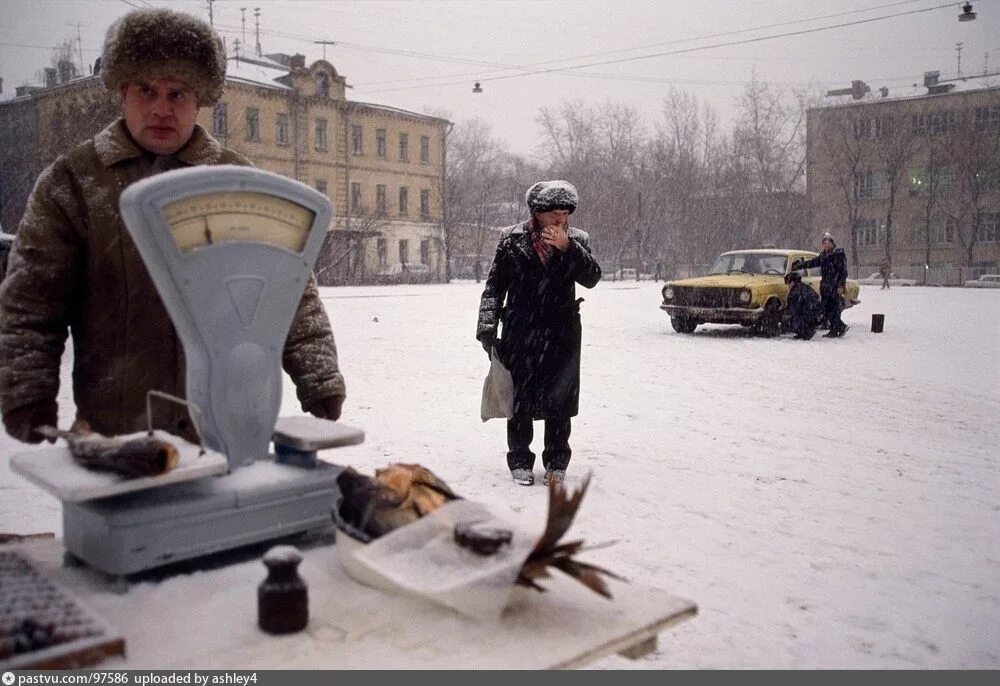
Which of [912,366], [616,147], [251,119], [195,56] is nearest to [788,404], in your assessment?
[912,366]

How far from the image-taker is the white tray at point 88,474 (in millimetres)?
1155

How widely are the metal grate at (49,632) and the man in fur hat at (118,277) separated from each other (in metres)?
0.73

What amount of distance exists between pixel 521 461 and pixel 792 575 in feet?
6.23

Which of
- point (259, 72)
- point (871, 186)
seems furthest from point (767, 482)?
point (871, 186)

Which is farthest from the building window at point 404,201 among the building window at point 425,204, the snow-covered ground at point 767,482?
the snow-covered ground at point 767,482

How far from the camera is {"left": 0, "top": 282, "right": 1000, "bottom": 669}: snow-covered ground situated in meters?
3.18

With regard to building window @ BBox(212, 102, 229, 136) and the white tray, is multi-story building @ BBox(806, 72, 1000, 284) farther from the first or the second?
the white tray

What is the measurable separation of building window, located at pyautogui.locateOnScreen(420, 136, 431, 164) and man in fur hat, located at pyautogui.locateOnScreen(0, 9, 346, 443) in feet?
155

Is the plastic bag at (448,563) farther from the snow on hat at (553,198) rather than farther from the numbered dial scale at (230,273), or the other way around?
the snow on hat at (553,198)

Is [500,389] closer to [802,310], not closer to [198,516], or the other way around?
[198,516]

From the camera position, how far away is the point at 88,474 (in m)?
1.22

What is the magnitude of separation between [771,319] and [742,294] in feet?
2.55

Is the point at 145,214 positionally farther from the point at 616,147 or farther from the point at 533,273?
the point at 616,147
